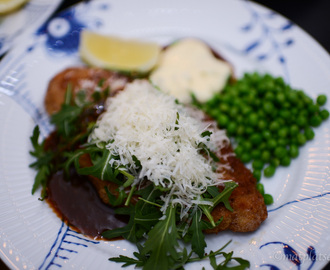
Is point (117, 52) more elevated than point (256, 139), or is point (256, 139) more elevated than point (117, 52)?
point (117, 52)

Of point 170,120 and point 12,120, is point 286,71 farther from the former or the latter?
Answer: point 12,120

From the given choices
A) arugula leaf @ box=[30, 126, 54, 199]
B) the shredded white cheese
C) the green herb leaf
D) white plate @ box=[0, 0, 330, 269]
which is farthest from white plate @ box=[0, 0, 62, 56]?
the green herb leaf

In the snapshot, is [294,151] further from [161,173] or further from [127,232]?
[127,232]

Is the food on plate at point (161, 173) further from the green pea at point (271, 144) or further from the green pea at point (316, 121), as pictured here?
the green pea at point (316, 121)

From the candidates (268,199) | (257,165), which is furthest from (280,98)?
(268,199)

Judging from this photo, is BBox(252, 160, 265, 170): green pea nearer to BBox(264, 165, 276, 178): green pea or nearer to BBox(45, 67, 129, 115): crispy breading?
BBox(264, 165, 276, 178): green pea

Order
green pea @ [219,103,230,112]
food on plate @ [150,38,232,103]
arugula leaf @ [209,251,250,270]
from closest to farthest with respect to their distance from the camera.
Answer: arugula leaf @ [209,251,250,270], green pea @ [219,103,230,112], food on plate @ [150,38,232,103]
